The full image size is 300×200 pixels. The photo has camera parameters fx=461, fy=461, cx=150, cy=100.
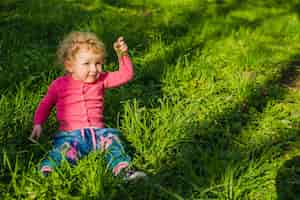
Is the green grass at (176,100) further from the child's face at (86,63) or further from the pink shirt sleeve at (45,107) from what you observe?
the child's face at (86,63)

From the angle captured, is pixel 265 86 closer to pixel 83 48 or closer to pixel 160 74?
pixel 160 74

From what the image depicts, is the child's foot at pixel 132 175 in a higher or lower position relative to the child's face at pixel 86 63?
lower

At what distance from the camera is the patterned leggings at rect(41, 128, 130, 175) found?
2.78 meters

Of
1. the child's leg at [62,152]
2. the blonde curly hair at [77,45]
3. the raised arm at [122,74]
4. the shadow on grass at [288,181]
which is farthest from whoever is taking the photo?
the raised arm at [122,74]

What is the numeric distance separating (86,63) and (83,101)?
0.95 feet

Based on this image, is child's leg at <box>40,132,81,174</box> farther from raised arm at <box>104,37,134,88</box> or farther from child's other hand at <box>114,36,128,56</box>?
child's other hand at <box>114,36,128,56</box>

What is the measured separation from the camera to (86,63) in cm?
304

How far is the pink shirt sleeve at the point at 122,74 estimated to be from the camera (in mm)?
3221

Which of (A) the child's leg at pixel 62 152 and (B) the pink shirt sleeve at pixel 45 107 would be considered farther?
(B) the pink shirt sleeve at pixel 45 107

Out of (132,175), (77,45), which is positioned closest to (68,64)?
(77,45)

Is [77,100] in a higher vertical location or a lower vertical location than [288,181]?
higher

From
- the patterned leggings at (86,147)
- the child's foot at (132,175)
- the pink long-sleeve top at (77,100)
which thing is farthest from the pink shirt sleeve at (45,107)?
the child's foot at (132,175)

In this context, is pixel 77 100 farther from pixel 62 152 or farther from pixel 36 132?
pixel 62 152

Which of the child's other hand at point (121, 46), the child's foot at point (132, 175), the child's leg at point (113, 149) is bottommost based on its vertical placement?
the child's foot at point (132, 175)
